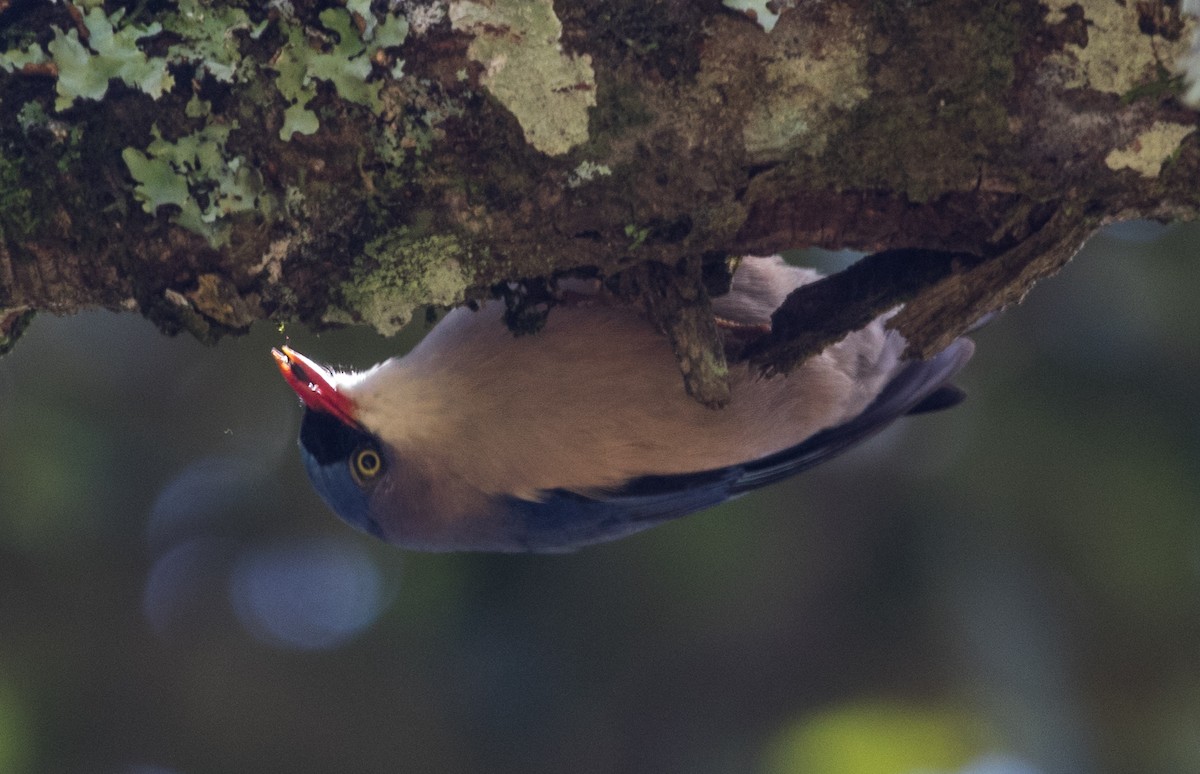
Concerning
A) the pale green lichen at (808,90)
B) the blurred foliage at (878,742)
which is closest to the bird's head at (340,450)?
the pale green lichen at (808,90)

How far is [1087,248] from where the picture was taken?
462cm

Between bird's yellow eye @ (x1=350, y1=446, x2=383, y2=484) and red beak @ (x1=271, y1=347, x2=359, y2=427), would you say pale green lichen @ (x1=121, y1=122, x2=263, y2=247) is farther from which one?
bird's yellow eye @ (x1=350, y1=446, x2=383, y2=484)

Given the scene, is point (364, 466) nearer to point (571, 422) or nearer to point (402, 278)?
point (571, 422)

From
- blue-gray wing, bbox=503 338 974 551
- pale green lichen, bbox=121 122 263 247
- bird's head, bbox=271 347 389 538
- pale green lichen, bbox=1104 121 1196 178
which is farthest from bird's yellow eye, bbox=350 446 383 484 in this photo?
pale green lichen, bbox=1104 121 1196 178

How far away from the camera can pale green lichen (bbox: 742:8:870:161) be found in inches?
73.5

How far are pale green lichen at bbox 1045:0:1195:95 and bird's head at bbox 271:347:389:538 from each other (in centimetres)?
206

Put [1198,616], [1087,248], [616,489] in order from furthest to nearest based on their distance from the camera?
[1087,248] → [1198,616] → [616,489]

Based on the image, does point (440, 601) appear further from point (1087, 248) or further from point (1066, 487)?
point (1087, 248)

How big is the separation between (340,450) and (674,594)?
2028 millimetres

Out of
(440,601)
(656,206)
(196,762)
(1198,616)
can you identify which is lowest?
(196,762)

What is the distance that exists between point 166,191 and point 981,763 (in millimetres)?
3585

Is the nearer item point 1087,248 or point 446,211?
point 446,211

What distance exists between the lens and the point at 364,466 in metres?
3.28

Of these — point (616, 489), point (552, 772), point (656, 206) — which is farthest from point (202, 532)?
point (656, 206)
